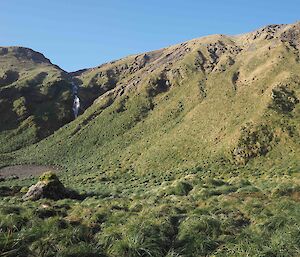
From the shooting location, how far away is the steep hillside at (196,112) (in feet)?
208

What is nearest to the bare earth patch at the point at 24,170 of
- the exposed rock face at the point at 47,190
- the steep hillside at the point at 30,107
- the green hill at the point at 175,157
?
the green hill at the point at 175,157

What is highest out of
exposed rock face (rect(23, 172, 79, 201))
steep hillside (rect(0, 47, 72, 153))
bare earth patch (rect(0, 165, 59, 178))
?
steep hillside (rect(0, 47, 72, 153))

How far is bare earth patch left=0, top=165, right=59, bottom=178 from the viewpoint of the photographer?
239ft

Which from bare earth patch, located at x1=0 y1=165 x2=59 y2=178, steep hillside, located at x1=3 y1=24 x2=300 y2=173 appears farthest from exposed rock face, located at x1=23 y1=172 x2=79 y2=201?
bare earth patch, located at x1=0 y1=165 x2=59 y2=178

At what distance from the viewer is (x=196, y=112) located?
274 ft

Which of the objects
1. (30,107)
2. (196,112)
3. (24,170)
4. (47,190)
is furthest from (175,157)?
(30,107)

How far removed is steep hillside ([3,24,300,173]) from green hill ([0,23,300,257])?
1.19 feet

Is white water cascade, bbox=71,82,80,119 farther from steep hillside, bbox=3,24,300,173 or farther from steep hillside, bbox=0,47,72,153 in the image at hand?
steep hillside, bbox=3,24,300,173

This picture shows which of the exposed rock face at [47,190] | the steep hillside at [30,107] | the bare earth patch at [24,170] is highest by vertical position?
the steep hillside at [30,107]

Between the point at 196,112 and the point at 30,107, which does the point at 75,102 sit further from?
the point at 196,112

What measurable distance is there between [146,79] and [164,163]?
5138 centimetres

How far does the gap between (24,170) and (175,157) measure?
103 ft

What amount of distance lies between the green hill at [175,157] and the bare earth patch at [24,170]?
129 inches

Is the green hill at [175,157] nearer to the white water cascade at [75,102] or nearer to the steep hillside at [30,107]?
the steep hillside at [30,107]
